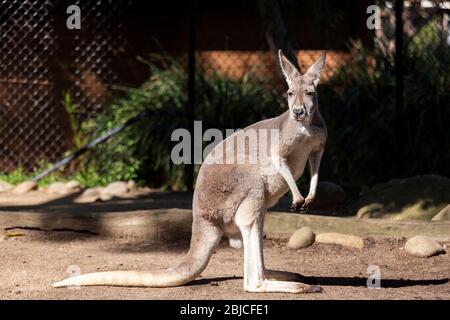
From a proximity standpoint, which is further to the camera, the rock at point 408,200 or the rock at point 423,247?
the rock at point 408,200

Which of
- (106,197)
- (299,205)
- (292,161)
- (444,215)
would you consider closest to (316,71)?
(292,161)

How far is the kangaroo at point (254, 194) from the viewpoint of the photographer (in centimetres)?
445

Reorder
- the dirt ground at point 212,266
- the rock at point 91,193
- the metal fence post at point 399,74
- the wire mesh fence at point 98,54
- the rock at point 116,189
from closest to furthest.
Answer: the dirt ground at point 212,266 → the metal fence post at point 399,74 → the rock at point 91,193 → the rock at point 116,189 → the wire mesh fence at point 98,54

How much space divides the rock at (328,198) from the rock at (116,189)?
7.89ft

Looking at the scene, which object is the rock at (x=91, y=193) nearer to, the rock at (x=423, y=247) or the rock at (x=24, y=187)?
the rock at (x=24, y=187)

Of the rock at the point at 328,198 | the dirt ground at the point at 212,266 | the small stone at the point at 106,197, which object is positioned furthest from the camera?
the small stone at the point at 106,197

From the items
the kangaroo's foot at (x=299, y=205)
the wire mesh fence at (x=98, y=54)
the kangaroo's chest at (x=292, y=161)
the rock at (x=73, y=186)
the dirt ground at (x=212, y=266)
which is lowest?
the dirt ground at (x=212, y=266)

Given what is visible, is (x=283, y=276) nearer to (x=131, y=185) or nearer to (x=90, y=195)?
(x=90, y=195)

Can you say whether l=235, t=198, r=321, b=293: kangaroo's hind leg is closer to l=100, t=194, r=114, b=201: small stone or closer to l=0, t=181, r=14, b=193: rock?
l=100, t=194, r=114, b=201: small stone

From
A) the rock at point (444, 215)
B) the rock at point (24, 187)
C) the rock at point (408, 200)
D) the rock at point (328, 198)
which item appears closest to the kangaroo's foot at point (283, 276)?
the rock at point (444, 215)

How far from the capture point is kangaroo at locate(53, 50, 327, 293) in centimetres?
445

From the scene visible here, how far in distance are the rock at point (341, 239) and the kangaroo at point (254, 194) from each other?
4.63ft

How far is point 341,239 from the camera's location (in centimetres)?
610

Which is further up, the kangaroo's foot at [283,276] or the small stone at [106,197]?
the small stone at [106,197]
